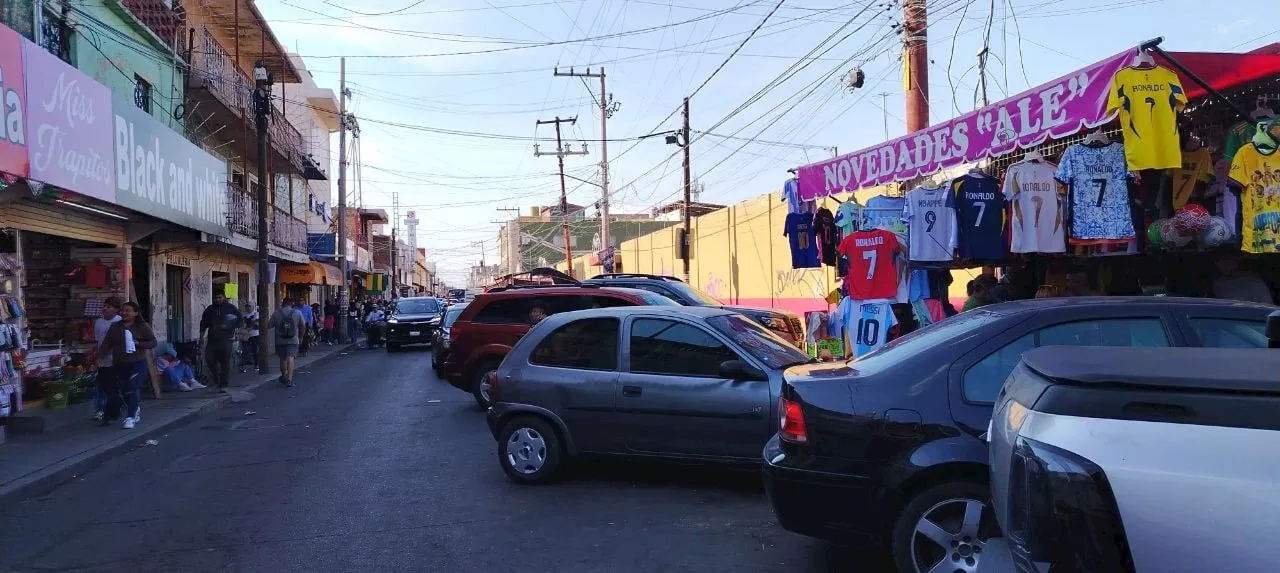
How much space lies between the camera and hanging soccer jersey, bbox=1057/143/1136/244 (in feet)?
22.9

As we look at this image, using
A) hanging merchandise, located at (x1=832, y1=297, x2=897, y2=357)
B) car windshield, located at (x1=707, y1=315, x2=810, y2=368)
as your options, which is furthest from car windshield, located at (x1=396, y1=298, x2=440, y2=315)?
car windshield, located at (x1=707, y1=315, x2=810, y2=368)

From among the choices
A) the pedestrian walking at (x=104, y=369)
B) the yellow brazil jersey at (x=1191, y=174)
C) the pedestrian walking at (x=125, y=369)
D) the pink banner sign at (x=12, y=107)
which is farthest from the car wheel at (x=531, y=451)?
the pedestrian walking at (x=104, y=369)

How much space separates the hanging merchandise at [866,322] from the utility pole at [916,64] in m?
4.69

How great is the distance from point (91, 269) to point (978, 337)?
14.2 metres

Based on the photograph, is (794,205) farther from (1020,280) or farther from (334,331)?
(334,331)

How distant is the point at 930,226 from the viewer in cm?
838

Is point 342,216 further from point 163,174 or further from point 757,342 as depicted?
point 757,342

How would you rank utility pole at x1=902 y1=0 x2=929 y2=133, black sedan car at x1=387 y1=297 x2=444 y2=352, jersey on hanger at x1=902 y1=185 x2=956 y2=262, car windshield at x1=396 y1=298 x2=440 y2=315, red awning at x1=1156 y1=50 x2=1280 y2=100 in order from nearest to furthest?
red awning at x1=1156 y1=50 x2=1280 y2=100 < jersey on hanger at x1=902 y1=185 x2=956 y2=262 < utility pole at x1=902 y1=0 x2=929 y2=133 < black sedan car at x1=387 y1=297 x2=444 y2=352 < car windshield at x1=396 y1=298 x2=440 y2=315

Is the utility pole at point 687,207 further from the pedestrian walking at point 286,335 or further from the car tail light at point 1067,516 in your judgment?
the car tail light at point 1067,516

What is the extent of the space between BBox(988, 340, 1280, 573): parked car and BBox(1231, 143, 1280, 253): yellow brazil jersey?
16.4 ft

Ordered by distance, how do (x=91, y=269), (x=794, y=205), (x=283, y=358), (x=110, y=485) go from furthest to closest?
(x=283, y=358)
(x=91, y=269)
(x=794, y=205)
(x=110, y=485)

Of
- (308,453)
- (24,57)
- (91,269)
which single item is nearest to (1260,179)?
(308,453)

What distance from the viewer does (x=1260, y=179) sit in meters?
6.16

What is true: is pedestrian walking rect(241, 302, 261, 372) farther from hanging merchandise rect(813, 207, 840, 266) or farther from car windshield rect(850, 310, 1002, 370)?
car windshield rect(850, 310, 1002, 370)
